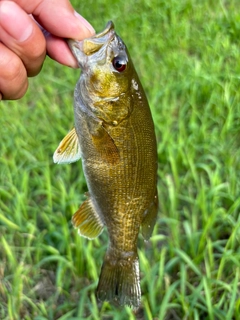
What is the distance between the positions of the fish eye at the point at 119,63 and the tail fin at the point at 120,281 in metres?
0.62

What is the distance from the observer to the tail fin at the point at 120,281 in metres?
1.37

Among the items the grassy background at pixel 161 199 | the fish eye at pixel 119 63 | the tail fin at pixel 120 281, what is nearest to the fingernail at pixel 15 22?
the fish eye at pixel 119 63

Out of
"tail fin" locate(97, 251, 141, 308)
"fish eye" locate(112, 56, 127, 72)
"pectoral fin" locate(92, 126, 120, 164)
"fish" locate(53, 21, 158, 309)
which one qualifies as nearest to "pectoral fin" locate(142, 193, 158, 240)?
"fish" locate(53, 21, 158, 309)

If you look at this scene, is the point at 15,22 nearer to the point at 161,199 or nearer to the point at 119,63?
the point at 119,63

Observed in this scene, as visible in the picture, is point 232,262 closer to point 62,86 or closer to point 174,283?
point 174,283

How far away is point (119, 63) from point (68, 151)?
31 cm

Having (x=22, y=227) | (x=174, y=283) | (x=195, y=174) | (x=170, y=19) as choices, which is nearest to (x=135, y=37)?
(x=170, y=19)

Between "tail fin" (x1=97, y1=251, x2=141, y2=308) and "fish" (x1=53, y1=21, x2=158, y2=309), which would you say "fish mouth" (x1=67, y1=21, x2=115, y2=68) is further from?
"tail fin" (x1=97, y1=251, x2=141, y2=308)

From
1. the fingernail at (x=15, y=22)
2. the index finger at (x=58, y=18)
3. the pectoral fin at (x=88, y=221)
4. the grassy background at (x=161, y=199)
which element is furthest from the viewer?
the grassy background at (x=161, y=199)

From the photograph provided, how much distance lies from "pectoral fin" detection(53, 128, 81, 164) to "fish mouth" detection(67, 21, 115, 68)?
23 centimetres

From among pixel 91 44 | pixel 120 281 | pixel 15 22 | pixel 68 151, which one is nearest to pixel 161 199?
pixel 120 281

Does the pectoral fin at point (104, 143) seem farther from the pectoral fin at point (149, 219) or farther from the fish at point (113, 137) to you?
the pectoral fin at point (149, 219)

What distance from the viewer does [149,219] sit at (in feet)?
4.42

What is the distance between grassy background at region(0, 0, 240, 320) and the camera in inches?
73.1
